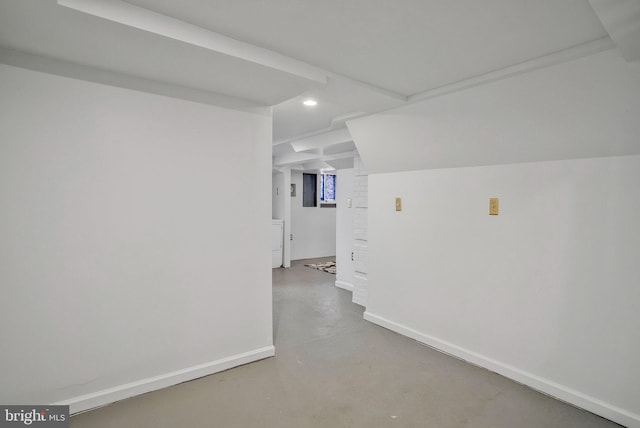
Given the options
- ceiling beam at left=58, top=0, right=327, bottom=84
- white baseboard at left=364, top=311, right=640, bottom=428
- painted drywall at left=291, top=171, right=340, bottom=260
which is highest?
ceiling beam at left=58, top=0, right=327, bottom=84

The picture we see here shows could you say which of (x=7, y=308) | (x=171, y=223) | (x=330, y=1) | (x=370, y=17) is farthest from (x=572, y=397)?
(x=7, y=308)

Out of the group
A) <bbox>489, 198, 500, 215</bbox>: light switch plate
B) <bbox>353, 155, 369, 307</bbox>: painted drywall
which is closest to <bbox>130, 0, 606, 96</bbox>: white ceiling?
<bbox>489, 198, 500, 215</bbox>: light switch plate

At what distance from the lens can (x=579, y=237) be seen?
2.28m

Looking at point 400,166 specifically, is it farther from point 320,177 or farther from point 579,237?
point 320,177

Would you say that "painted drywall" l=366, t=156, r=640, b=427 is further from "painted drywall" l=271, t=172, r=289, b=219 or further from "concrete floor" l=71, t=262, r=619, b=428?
"painted drywall" l=271, t=172, r=289, b=219

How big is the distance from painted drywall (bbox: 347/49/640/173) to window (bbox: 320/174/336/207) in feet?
15.1

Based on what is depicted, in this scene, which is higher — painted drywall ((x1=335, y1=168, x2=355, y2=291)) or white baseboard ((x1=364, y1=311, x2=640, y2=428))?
painted drywall ((x1=335, y1=168, x2=355, y2=291))

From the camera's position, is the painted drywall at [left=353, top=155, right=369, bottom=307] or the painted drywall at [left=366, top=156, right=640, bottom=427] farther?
the painted drywall at [left=353, top=155, right=369, bottom=307]

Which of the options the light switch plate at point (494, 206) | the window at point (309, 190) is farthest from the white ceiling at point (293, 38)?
the window at point (309, 190)

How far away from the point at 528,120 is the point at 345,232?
324 cm

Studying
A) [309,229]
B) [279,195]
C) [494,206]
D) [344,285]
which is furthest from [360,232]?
[309,229]

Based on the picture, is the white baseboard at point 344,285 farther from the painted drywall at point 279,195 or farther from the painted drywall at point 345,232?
the painted drywall at point 279,195

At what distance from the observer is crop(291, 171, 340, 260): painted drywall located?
7597 millimetres

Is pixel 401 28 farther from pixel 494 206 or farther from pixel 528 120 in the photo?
pixel 494 206
